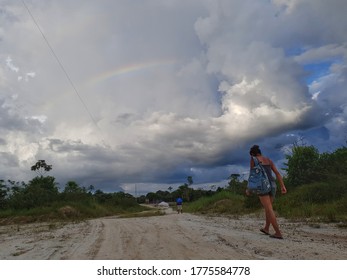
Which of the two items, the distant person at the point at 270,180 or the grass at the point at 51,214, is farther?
the grass at the point at 51,214

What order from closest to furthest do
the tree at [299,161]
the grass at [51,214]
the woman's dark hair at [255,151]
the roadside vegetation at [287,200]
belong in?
1. the woman's dark hair at [255,151]
2. the roadside vegetation at [287,200]
3. the tree at [299,161]
4. the grass at [51,214]

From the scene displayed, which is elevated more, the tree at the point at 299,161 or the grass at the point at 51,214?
the tree at the point at 299,161

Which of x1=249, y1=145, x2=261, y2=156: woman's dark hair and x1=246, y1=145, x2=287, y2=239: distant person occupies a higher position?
x1=249, y1=145, x2=261, y2=156: woman's dark hair

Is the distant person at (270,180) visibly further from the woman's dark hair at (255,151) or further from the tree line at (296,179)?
the tree line at (296,179)

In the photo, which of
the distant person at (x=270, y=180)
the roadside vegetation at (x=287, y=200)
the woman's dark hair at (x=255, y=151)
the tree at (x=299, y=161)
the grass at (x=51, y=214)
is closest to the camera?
the distant person at (x=270, y=180)

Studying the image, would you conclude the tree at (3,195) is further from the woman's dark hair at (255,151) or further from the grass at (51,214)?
the woman's dark hair at (255,151)

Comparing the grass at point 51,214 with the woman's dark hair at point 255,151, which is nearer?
the woman's dark hair at point 255,151

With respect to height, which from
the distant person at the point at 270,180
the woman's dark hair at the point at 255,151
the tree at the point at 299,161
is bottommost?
the distant person at the point at 270,180

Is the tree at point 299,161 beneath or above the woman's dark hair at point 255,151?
above

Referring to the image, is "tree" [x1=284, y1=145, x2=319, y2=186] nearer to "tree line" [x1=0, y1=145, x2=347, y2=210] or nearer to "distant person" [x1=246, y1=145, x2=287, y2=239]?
"tree line" [x1=0, y1=145, x2=347, y2=210]

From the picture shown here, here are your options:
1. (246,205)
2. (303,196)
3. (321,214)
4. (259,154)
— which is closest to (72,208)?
(246,205)

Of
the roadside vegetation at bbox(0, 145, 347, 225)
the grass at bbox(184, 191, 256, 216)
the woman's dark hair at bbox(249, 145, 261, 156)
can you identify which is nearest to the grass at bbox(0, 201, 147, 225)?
the roadside vegetation at bbox(0, 145, 347, 225)

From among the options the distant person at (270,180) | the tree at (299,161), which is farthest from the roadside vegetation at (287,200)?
the distant person at (270,180)

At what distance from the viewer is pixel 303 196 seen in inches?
656
